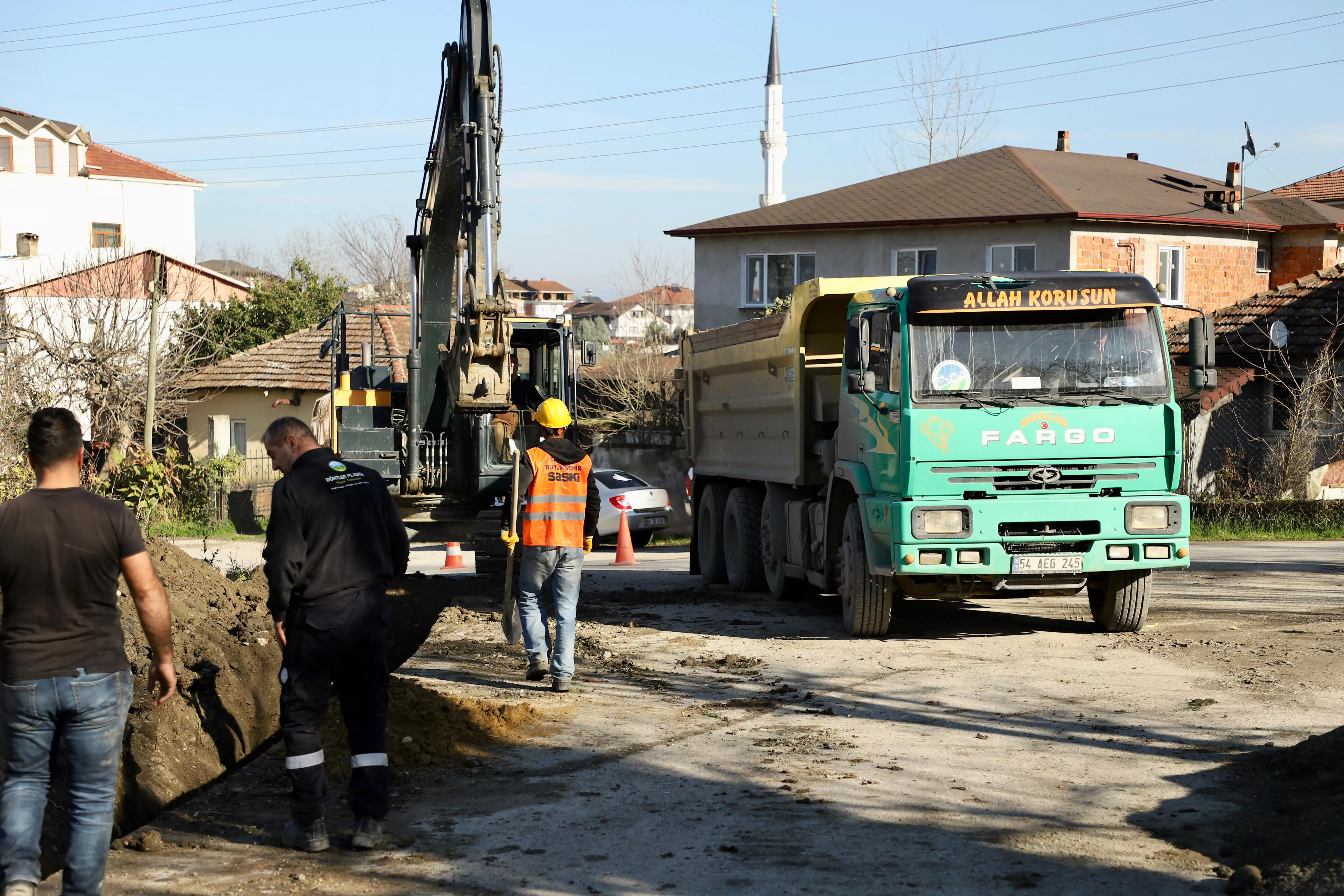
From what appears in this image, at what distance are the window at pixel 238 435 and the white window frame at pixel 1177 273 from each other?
77.3ft

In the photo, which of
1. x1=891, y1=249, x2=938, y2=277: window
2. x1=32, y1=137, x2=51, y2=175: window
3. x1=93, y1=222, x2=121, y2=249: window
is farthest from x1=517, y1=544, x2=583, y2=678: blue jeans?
x1=32, y1=137, x2=51, y2=175: window

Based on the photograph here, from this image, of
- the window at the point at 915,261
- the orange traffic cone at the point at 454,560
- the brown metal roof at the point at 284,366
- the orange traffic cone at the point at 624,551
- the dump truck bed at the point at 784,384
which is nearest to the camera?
the dump truck bed at the point at 784,384

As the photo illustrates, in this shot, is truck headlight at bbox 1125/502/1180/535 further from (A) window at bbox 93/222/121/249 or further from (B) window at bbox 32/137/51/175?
(B) window at bbox 32/137/51/175

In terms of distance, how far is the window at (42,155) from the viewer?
52.4 meters

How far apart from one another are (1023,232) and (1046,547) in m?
20.2

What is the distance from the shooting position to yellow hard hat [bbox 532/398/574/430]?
9.26m

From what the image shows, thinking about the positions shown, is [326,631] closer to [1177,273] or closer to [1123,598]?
[1123,598]

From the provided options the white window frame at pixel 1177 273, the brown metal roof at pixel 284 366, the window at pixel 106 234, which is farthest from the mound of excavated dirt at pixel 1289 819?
the window at pixel 106 234

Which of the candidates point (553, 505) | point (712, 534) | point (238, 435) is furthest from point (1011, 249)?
point (553, 505)

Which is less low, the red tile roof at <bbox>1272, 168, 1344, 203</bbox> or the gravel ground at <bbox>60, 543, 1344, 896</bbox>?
the red tile roof at <bbox>1272, 168, 1344, 203</bbox>

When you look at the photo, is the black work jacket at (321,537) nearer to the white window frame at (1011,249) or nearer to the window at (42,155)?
the white window frame at (1011,249)

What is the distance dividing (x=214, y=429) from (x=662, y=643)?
2883cm

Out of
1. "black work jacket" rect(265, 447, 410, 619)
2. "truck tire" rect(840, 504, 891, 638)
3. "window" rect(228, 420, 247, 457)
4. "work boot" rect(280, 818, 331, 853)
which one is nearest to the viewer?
"work boot" rect(280, 818, 331, 853)

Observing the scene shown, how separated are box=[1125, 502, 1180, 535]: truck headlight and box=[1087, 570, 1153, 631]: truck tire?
706 millimetres
